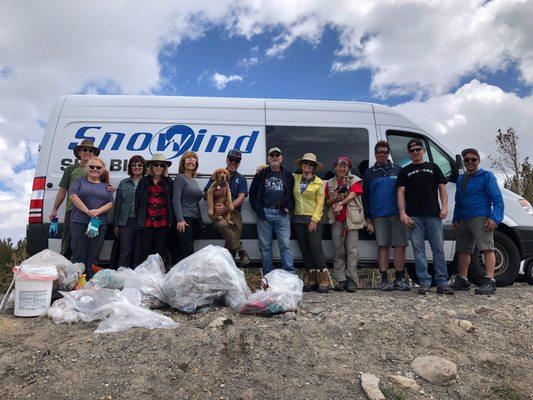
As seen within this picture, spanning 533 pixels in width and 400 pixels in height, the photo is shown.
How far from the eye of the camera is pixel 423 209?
5027 mm

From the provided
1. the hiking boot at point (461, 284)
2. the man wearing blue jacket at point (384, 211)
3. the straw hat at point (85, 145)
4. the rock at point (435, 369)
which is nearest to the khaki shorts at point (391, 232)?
the man wearing blue jacket at point (384, 211)

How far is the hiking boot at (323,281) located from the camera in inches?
205

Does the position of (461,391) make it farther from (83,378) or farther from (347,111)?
(347,111)

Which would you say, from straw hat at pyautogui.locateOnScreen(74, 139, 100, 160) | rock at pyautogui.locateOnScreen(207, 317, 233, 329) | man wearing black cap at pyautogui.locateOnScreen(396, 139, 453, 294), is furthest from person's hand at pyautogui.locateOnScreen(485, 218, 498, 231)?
straw hat at pyautogui.locateOnScreen(74, 139, 100, 160)

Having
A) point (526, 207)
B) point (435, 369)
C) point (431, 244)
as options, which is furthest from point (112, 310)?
point (526, 207)

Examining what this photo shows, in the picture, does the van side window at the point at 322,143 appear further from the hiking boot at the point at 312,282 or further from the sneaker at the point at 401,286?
the sneaker at the point at 401,286

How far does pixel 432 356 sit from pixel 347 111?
361cm

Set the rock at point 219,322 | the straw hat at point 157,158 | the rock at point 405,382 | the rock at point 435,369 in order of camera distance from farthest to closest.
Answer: the straw hat at point 157,158
the rock at point 219,322
the rock at point 435,369
the rock at point 405,382

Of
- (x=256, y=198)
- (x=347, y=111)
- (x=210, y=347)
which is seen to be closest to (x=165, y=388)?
(x=210, y=347)

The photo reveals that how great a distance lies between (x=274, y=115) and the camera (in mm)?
5688

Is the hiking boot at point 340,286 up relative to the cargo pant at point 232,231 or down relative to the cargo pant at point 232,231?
down

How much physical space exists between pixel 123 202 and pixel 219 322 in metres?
2.20

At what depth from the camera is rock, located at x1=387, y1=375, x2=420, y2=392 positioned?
2.84 metres

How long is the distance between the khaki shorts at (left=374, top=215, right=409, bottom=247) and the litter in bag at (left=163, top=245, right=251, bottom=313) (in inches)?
81.9
